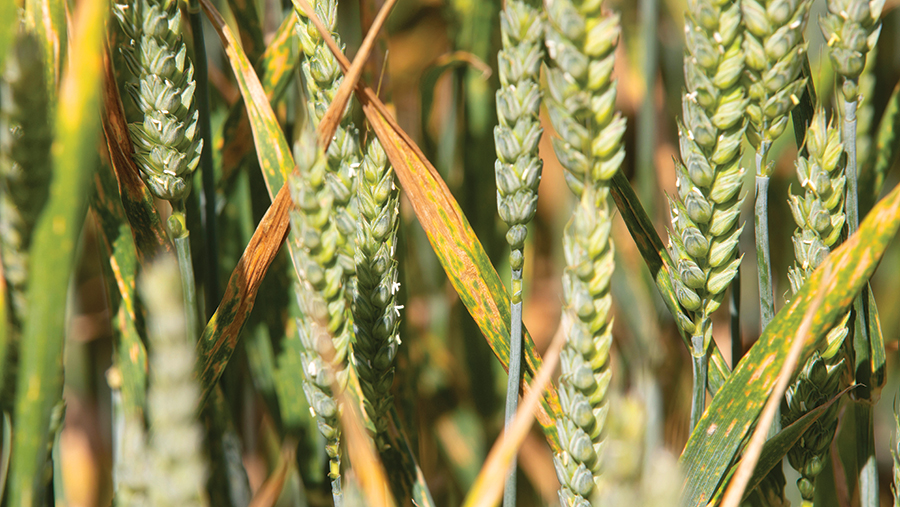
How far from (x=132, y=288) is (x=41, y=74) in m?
0.21

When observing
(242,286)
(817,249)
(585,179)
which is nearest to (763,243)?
(817,249)

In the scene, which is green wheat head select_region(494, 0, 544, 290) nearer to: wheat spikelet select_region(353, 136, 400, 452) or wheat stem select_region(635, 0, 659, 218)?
wheat spikelet select_region(353, 136, 400, 452)

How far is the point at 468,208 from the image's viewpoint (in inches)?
29.9

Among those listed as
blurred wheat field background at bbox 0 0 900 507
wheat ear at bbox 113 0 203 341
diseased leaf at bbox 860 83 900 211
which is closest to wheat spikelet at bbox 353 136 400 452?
blurred wheat field background at bbox 0 0 900 507

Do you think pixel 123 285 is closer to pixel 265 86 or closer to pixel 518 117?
pixel 265 86

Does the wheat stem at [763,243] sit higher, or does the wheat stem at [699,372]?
the wheat stem at [763,243]

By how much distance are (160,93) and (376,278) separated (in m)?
0.15

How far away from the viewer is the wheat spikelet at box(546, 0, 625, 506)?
9.6 inches

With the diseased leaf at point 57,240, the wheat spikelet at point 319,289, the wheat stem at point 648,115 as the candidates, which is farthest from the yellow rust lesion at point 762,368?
the wheat stem at point 648,115

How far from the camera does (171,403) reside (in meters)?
0.19

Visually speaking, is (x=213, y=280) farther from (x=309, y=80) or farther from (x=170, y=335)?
(x=170, y=335)

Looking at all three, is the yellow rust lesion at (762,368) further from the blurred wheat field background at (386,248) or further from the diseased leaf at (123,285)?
the diseased leaf at (123,285)

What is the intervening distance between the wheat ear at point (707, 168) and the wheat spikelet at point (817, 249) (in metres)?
0.06

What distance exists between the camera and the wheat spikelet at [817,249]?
13.7 inches
